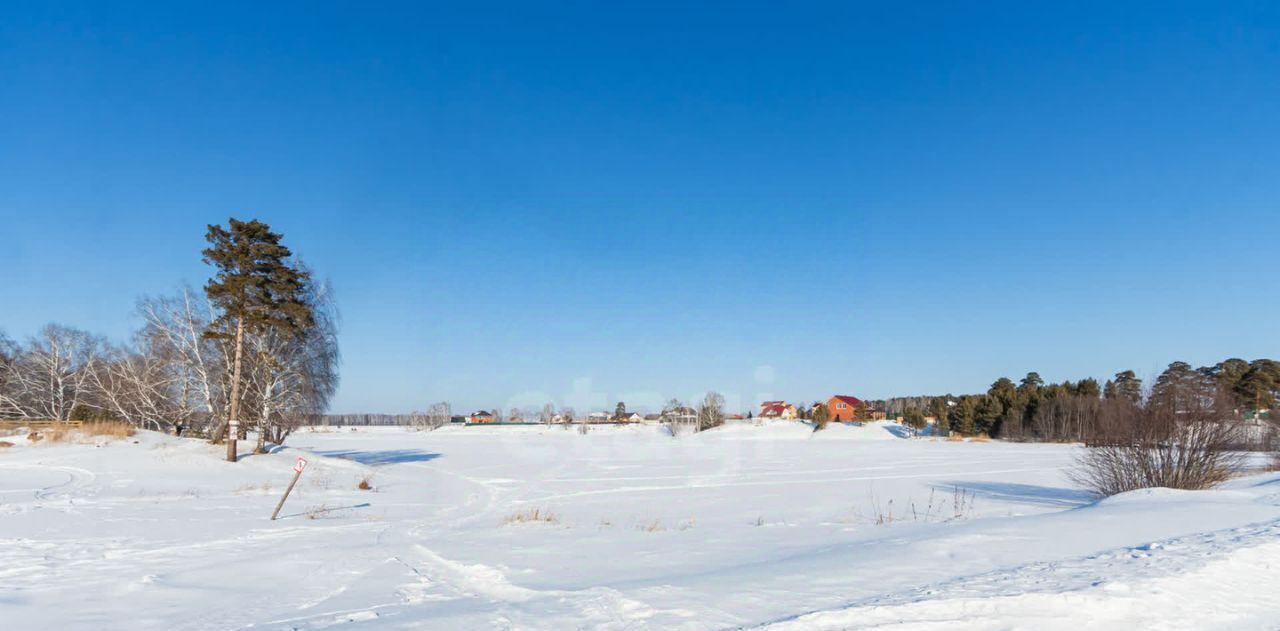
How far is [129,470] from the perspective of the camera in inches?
884

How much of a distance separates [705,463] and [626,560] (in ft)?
104

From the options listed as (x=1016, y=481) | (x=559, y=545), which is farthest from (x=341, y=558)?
(x=1016, y=481)

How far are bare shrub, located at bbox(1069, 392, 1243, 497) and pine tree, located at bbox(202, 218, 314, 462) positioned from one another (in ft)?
89.5

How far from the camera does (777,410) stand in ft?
437

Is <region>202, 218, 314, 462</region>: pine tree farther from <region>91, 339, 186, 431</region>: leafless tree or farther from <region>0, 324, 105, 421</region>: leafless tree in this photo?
<region>0, 324, 105, 421</region>: leafless tree

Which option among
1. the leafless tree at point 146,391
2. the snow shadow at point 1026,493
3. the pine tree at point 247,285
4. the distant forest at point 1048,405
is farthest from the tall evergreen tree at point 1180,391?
the distant forest at point 1048,405

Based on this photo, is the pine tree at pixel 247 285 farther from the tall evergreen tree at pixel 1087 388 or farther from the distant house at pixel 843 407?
the distant house at pixel 843 407

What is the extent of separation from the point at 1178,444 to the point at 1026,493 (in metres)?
5.02

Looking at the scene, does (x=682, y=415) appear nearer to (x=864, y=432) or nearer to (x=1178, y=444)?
(x=864, y=432)

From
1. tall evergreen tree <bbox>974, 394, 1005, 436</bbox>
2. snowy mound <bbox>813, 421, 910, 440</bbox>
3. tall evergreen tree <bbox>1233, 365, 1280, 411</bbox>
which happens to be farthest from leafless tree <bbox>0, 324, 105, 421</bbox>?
tall evergreen tree <bbox>1233, 365, 1280, 411</bbox>

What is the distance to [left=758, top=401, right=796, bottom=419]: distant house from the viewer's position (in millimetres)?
127412

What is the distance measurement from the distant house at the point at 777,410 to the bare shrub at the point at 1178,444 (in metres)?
109

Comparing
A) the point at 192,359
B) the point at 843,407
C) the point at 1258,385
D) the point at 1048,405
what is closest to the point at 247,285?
the point at 192,359

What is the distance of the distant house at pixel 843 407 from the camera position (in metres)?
114
